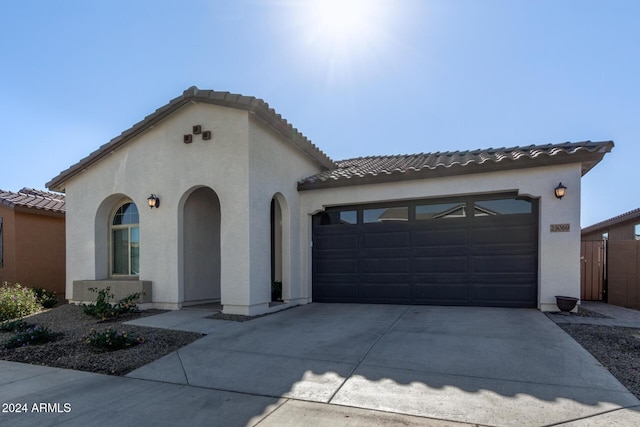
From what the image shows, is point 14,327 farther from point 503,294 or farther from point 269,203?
point 503,294

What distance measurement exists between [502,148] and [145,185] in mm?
9940

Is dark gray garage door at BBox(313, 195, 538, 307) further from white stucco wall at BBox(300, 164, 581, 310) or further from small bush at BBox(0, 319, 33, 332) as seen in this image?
small bush at BBox(0, 319, 33, 332)

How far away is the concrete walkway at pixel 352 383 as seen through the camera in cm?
350

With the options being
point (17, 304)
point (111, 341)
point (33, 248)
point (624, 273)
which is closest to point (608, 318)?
point (624, 273)

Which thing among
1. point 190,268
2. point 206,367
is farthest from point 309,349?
point 190,268

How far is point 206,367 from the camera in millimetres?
4941

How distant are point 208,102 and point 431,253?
6516mm

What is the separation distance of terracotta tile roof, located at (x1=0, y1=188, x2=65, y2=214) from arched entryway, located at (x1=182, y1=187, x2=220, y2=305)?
22.0 ft

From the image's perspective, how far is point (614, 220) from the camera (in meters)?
16.2

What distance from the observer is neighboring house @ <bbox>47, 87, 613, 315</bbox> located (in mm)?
8023

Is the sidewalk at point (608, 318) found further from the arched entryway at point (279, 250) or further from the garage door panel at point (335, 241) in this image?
the arched entryway at point (279, 250)

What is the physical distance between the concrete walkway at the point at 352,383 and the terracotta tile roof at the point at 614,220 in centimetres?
1203

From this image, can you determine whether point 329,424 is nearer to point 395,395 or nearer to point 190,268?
point 395,395

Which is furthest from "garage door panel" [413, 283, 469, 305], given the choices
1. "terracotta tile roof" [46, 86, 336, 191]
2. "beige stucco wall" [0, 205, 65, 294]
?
"beige stucco wall" [0, 205, 65, 294]
